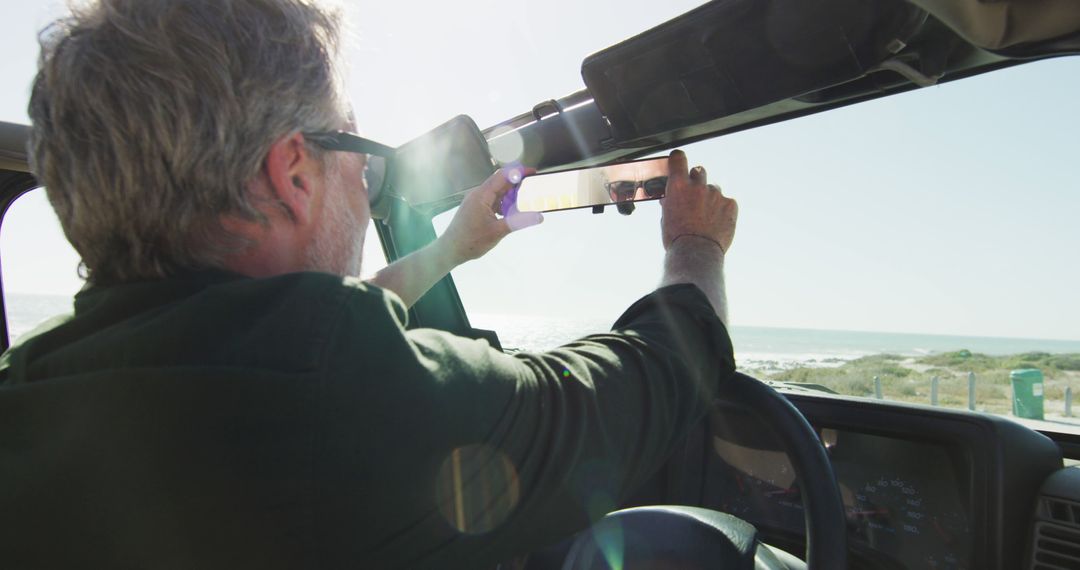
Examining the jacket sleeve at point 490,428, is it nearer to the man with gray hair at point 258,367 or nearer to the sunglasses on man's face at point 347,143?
the man with gray hair at point 258,367

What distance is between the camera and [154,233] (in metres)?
0.92

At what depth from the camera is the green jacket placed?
701 millimetres

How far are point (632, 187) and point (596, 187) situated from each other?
0.14 m

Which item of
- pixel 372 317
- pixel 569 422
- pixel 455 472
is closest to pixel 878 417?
pixel 569 422

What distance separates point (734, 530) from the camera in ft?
3.63

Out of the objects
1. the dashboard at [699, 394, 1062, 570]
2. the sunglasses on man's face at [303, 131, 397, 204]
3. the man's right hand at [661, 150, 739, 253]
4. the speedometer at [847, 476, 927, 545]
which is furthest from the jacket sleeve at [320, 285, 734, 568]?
the speedometer at [847, 476, 927, 545]

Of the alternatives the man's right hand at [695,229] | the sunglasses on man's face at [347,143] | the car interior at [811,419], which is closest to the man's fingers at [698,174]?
the man's right hand at [695,229]

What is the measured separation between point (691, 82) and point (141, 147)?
984 mm

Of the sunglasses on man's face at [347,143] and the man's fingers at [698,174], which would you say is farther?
the man's fingers at [698,174]

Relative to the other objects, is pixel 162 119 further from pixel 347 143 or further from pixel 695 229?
pixel 695 229

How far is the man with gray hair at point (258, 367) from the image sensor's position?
27.9 inches

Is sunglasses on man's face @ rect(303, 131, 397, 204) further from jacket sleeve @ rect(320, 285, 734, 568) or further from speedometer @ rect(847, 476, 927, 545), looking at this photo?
speedometer @ rect(847, 476, 927, 545)

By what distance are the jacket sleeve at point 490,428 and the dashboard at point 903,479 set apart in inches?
25.0

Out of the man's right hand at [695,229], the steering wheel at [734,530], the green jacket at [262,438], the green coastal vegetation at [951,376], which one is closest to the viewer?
the green jacket at [262,438]
